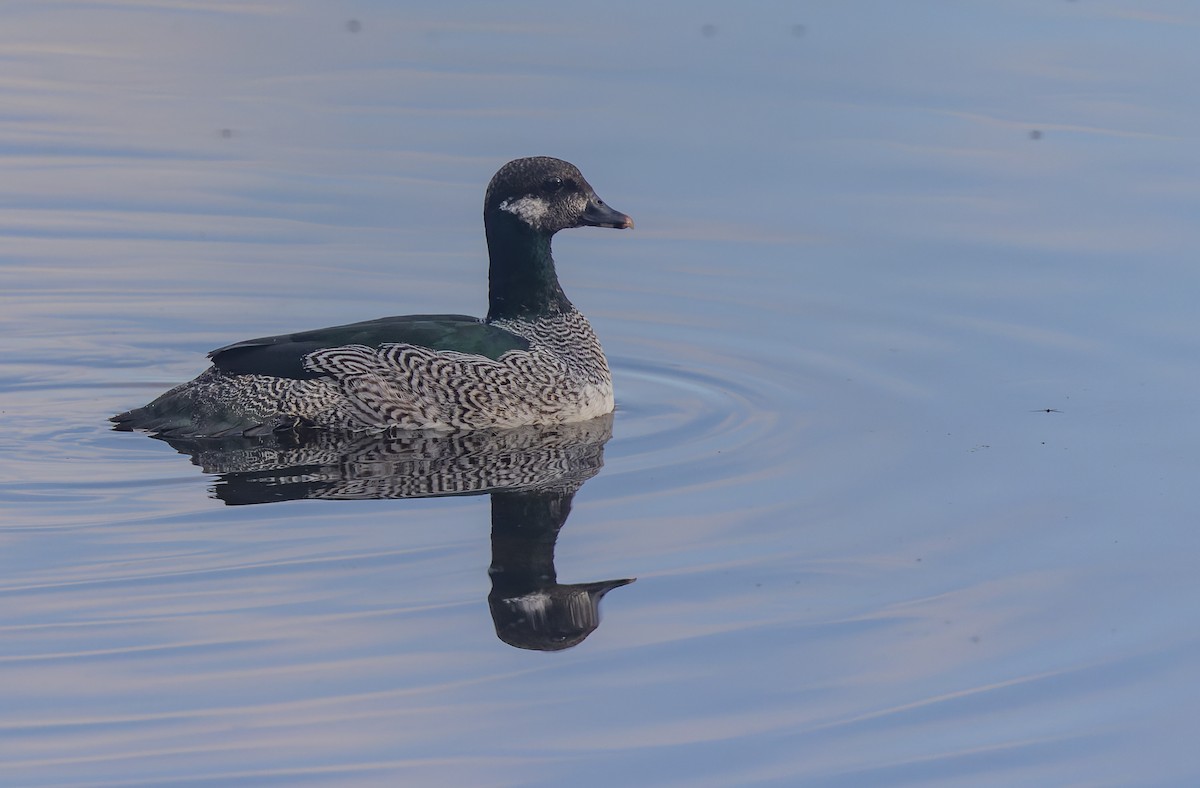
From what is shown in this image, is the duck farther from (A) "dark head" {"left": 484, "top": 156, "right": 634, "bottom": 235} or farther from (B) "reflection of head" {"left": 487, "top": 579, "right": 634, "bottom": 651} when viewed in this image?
(B) "reflection of head" {"left": 487, "top": 579, "right": 634, "bottom": 651}

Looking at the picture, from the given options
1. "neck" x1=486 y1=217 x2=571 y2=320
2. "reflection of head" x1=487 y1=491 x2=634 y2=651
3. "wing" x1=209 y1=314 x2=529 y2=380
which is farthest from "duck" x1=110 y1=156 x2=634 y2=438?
"reflection of head" x1=487 y1=491 x2=634 y2=651

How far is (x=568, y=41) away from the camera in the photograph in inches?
806

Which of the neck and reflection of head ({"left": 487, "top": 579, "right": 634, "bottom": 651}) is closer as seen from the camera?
reflection of head ({"left": 487, "top": 579, "right": 634, "bottom": 651})

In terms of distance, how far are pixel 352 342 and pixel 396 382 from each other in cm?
36

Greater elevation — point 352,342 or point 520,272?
point 520,272

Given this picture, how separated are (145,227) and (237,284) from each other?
60.4 inches

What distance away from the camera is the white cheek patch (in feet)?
42.4

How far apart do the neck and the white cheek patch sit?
0.07 metres

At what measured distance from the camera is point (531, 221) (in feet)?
42.5

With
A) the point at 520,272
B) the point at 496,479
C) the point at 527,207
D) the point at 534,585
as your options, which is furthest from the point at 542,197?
the point at 534,585

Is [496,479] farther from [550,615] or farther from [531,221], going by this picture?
[531,221]

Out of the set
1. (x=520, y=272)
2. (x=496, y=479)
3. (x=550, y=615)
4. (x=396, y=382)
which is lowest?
(x=550, y=615)

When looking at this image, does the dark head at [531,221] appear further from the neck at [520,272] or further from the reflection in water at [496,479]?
the reflection in water at [496,479]

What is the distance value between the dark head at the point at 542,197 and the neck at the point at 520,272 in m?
0.08
